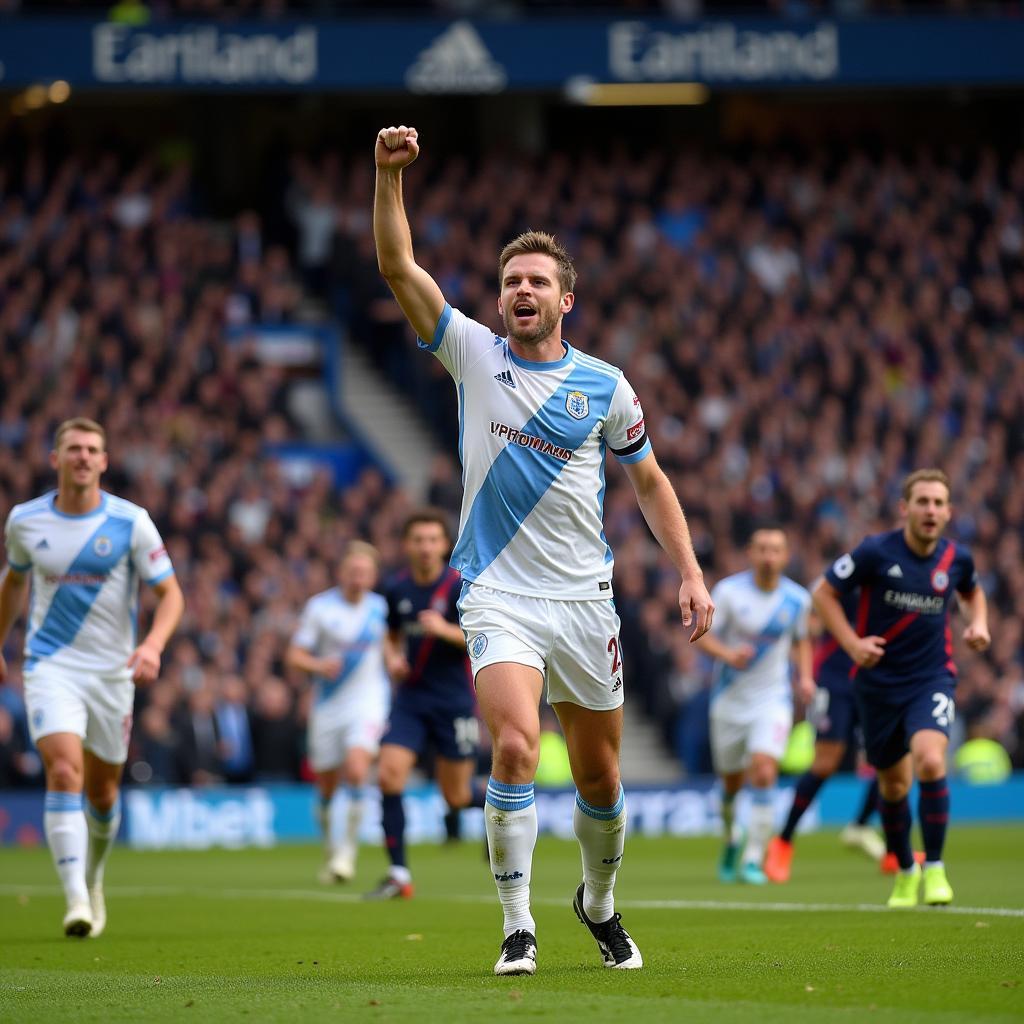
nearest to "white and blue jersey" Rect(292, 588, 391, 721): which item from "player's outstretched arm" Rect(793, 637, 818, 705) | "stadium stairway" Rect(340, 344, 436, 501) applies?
"player's outstretched arm" Rect(793, 637, 818, 705)

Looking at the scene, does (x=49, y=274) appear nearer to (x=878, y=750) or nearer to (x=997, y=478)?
(x=997, y=478)

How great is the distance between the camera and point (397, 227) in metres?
8.12

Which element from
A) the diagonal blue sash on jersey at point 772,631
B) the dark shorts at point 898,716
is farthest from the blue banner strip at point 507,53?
the dark shorts at point 898,716

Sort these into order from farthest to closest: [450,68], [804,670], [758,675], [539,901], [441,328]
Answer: [450,68] < [758,675] < [804,670] < [539,901] < [441,328]

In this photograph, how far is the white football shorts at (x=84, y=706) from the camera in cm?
1101

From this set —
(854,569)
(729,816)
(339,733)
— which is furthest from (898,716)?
(339,733)

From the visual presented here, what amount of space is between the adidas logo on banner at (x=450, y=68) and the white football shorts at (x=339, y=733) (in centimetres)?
1640

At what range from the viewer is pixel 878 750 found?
12.3m

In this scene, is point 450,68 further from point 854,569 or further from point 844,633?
point 844,633

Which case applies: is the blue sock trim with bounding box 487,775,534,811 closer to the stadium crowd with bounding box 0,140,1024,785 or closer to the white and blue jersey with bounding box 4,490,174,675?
the white and blue jersey with bounding box 4,490,174,675

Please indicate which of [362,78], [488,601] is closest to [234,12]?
[362,78]

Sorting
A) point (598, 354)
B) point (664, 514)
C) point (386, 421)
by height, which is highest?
point (598, 354)

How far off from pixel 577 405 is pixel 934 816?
14.7 ft

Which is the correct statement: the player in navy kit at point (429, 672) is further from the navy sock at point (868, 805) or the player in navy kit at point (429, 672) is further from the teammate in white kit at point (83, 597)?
the navy sock at point (868, 805)
